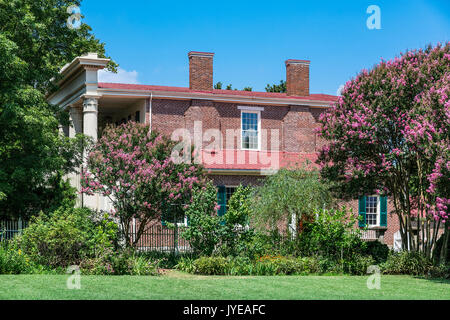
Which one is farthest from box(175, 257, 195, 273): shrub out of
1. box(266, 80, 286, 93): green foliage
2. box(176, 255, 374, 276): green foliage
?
box(266, 80, 286, 93): green foliage

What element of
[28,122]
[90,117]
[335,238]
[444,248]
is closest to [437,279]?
[444,248]

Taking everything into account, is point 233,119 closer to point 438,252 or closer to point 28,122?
point 28,122

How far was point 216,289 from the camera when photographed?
48.6 ft

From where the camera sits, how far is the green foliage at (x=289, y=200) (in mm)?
24703

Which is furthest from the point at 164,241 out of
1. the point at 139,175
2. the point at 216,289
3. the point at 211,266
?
the point at 216,289

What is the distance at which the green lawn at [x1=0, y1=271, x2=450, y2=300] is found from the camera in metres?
13.4

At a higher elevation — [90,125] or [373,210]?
[90,125]

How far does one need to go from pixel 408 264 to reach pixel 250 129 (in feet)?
50.8

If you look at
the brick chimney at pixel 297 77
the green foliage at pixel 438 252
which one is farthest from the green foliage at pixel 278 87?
the green foliage at pixel 438 252

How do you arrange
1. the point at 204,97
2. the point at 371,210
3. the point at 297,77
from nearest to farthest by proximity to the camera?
the point at 204,97, the point at 371,210, the point at 297,77

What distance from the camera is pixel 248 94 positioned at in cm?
3534

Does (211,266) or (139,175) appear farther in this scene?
(139,175)

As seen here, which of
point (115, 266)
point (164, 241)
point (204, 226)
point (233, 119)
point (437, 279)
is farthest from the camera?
point (233, 119)

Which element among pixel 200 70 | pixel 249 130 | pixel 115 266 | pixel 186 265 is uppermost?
pixel 200 70
